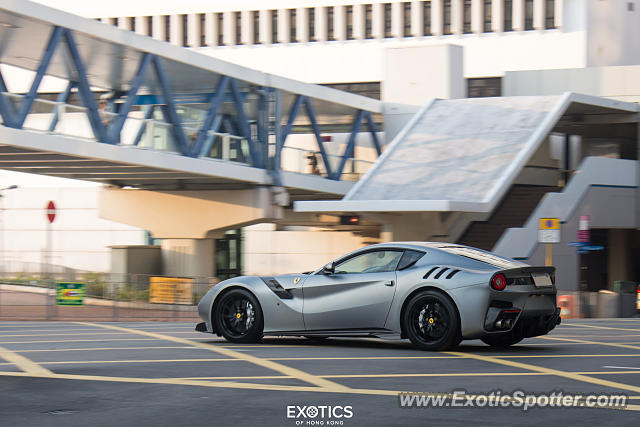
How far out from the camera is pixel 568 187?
34.3 m

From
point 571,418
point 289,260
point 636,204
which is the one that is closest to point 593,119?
point 636,204

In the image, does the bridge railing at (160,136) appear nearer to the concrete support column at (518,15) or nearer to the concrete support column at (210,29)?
the concrete support column at (518,15)

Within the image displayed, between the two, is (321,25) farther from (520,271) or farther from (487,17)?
(520,271)

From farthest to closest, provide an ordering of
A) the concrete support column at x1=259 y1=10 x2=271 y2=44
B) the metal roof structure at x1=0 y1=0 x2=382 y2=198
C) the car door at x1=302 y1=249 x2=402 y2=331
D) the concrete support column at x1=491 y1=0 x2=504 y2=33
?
1. the concrete support column at x1=259 y1=10 x2=271 y2=44
2. the concrete support column at x1=491 y1=0 x2=504 y2=33
3. the metal roof structure at x1=0 y1=0 x2=382 y2=198
4. the car door at x1=302 y1=249 x2=402 y2=331

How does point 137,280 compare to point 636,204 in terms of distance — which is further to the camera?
point 636,204

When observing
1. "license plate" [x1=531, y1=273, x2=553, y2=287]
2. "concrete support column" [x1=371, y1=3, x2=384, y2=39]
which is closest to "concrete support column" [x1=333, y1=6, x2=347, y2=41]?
"concrete support column" [x1=371, y1=3, x2=384, y2=39]

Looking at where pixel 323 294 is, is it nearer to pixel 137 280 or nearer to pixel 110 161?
pixel 110 161

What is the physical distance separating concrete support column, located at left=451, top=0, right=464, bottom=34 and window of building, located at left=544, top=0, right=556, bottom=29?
4637mm

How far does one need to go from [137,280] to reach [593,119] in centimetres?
1857

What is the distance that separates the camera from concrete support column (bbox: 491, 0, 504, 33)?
188 ft

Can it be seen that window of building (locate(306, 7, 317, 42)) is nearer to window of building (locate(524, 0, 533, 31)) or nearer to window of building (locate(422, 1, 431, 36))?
window of building (locate(422, 1, 431, 36))

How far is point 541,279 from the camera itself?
39.0 feet

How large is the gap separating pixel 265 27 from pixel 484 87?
13.8 m

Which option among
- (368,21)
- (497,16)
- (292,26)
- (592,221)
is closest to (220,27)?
(292,26)
